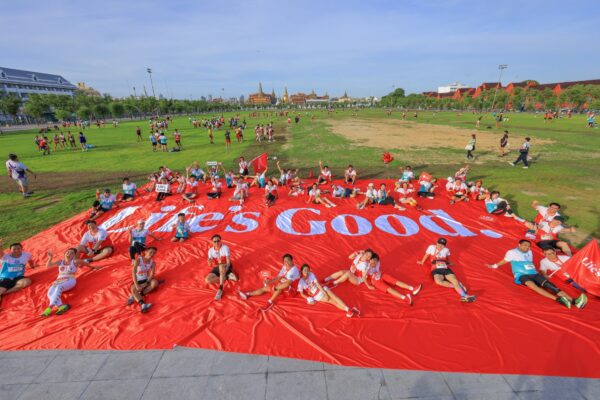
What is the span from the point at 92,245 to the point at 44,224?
13.9ft

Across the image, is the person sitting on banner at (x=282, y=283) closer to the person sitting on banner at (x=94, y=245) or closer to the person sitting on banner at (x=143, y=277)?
the person sitting on banner at (x=143, y=277)

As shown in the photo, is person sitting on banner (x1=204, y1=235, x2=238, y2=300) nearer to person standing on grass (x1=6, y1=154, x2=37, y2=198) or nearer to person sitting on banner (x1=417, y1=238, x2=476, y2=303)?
person sitting on banner (x1=417, y1=238, x2=476, y2=303)

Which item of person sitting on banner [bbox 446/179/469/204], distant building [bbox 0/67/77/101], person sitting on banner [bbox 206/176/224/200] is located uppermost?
distant building [bbox 0/67/77/101]

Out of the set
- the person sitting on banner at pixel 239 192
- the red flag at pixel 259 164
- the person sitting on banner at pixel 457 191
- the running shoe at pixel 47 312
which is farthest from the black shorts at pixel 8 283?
the person sitting on banner at pixel 457 191

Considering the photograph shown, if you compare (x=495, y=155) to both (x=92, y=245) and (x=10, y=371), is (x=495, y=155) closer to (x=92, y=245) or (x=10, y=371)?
(x=92, y=245)

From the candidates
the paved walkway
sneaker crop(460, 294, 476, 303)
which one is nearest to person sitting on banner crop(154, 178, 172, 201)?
the paved walkway

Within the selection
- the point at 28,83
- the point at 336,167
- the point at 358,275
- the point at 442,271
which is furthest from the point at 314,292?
the point at 28,83

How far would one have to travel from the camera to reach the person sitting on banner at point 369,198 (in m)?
12.0

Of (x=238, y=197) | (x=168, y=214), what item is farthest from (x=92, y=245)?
(x=238, y=197)

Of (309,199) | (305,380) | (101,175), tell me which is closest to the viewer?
(305,380)

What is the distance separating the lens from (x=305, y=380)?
465 centimetres

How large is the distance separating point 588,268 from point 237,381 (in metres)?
8.40

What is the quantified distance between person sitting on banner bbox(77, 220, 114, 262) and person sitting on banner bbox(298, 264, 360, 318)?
6368 mm

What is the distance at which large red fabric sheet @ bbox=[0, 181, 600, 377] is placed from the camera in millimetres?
5082
